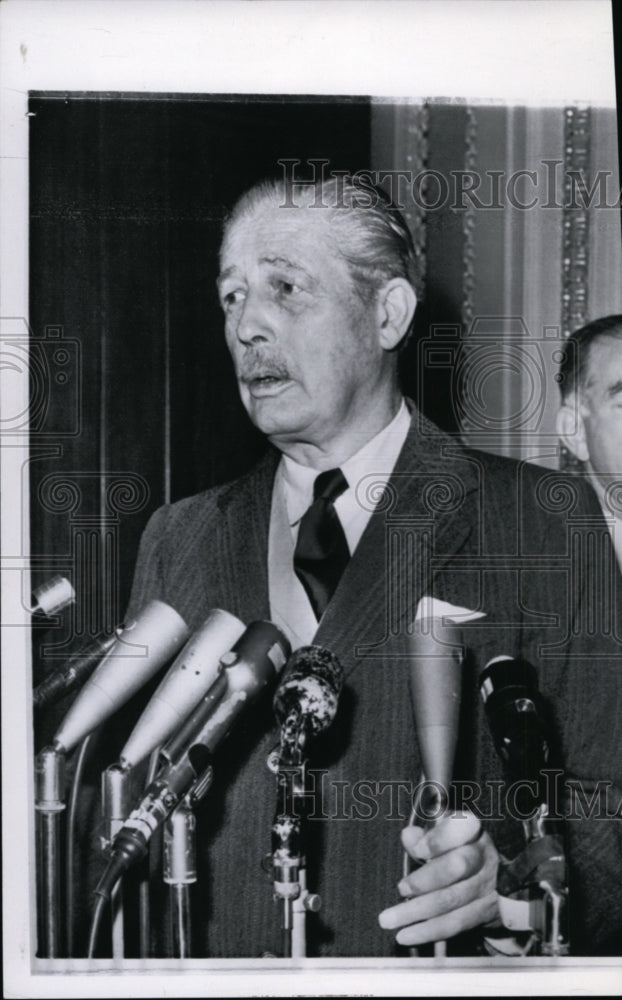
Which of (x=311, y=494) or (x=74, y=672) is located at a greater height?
(x=311, y=494)

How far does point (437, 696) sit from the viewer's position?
1597 millimetres

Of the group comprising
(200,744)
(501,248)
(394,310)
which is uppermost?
(501,248)

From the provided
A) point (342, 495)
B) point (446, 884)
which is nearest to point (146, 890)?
point (446, 884)

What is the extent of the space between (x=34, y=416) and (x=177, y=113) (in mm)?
543

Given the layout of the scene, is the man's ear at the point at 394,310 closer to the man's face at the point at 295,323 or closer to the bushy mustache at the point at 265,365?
the man's face at the point at 295,323

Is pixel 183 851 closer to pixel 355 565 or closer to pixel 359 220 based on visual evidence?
pixel 355 565

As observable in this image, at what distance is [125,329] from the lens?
1654 mm

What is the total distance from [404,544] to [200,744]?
45 cm

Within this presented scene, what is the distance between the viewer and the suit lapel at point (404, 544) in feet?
5.31

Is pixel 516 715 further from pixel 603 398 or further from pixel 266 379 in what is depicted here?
pixel 266 379

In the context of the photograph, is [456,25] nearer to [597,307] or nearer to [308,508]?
[597,307]

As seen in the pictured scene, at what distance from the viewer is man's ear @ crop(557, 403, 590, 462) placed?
165 centimetres

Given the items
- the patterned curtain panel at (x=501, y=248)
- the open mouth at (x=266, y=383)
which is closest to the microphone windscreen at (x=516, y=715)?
the patterned curtain panel at (x=501, y=248)

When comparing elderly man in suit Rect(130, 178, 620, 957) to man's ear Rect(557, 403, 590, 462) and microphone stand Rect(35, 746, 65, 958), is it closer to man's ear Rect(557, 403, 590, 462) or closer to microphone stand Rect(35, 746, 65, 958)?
man's ear Rect(557, 403, 590, 462)
